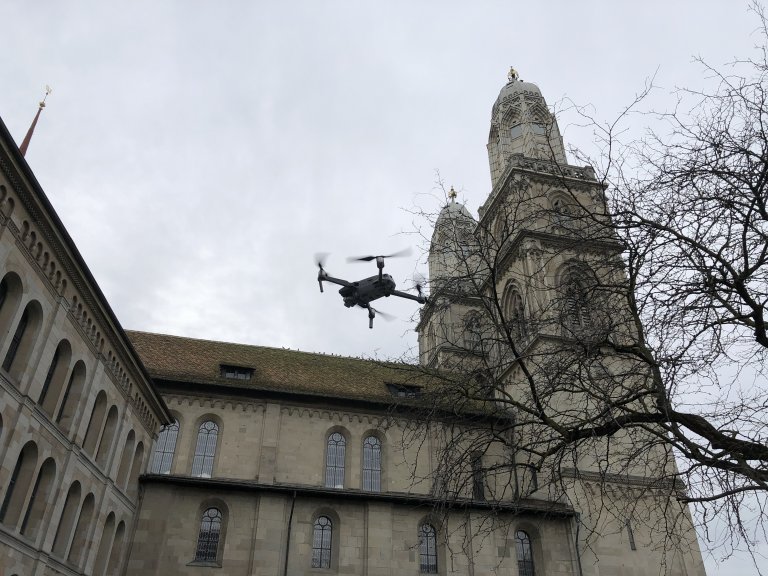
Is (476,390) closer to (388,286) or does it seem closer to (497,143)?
(388,286)

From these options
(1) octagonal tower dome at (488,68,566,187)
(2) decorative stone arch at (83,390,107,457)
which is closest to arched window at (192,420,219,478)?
(2) decorative stone arch at (83,390,107,457)

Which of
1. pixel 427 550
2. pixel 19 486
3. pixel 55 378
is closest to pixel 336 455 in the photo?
pixel 427 550

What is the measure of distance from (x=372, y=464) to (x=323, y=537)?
403 cm

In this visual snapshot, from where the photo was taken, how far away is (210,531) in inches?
969

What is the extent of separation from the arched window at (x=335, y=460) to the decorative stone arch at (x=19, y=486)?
1347 centimetres

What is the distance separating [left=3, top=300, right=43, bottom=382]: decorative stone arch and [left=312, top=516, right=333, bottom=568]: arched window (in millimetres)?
14078

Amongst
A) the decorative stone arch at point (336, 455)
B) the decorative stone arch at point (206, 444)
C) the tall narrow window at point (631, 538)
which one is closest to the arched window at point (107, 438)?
the decorative stone arch at point (206, 444)

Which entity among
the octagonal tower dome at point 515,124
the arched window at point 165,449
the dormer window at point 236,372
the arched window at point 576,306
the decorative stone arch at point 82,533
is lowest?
the decorative stone arch at point 82,533

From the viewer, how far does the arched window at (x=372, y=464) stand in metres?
27.6

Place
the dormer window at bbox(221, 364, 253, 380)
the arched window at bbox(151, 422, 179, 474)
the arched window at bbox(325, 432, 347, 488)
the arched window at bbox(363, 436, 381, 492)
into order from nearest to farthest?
the arched window at bbox(151, 422, 179, 474) < the arched window at bbox(325, 432, 347, 488) < the arched window at bbox(363, 436, 381, 492) < the dormer window at bbox(221, 364, 253, 380)

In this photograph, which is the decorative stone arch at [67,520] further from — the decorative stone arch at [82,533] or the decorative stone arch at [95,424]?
the decorative stone arch at [95,424]

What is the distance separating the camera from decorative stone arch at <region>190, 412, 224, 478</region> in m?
26.2

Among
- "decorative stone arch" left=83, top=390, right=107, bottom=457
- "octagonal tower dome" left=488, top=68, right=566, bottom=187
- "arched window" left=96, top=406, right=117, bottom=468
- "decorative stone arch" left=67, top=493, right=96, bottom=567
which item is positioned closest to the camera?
"decorative stone arch" left=67, top=493, right=96, bottom=567

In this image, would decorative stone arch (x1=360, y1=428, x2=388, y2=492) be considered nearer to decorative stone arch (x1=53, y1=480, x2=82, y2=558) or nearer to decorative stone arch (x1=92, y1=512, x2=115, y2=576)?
decorative stone arch (x1=92, y1=512, x2=115, y2=576)
